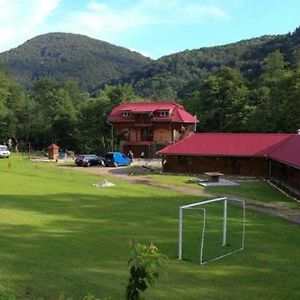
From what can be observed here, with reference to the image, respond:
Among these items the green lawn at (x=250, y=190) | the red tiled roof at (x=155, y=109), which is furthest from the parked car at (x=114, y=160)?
the red tiled roof at (x=155, y=109)

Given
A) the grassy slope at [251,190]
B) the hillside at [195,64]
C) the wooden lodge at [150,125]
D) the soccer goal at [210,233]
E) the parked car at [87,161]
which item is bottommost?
the soccer goal at [210,233]

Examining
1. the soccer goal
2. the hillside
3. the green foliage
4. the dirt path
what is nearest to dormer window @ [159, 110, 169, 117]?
the dirt path

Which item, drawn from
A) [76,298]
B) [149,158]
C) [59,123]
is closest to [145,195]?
[76,298]

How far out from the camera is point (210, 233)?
66.7 feet

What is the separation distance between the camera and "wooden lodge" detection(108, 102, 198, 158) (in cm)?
6975

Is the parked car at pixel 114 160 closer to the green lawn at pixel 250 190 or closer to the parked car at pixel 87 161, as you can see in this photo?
the parked car at pixel 87 161

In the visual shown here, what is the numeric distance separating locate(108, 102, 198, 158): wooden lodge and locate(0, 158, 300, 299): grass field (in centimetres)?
3984

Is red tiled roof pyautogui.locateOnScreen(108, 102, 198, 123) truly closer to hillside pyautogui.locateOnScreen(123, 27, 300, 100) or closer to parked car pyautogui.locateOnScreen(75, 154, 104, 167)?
parked car pyautogui.locateOnScreen(75, 154, 104, 167)

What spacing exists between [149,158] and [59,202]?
42813 millimetres

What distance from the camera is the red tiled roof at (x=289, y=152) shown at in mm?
35969

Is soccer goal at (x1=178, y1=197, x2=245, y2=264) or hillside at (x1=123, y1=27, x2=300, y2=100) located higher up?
hillside at (x1=123, y1=27, x2=300, y2=100)

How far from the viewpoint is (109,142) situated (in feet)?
275

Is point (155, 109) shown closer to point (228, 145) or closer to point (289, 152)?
point (228, 145)

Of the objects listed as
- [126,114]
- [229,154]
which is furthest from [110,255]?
[126,114]
